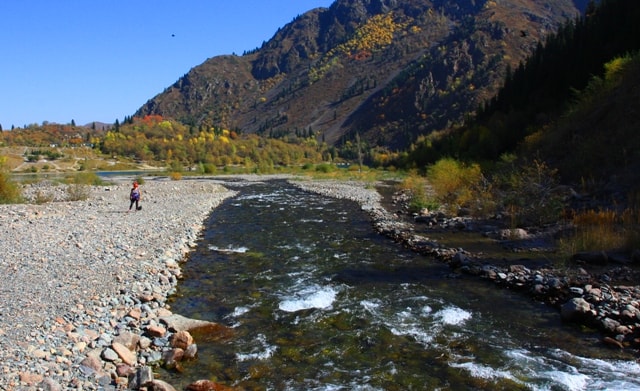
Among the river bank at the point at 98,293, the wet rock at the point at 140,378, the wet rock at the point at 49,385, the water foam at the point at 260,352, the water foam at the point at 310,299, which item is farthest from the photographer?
the water foam at the point at 310,299

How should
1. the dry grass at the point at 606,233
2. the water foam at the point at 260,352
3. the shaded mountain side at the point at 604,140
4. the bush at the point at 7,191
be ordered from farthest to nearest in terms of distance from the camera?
the bush at the point at 7,191
the shaded mountain side at the point at 604,140
the dry grass at the point at 606,233
the water foam at the point at 260,352

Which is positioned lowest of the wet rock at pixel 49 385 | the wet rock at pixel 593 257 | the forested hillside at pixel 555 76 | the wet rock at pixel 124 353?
the wet rock at pixel 593 257

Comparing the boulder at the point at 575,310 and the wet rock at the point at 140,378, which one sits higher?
the wet rock at the point at 140,378

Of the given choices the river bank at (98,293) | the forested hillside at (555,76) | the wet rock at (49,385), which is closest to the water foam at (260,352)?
the river bank at (98,293)

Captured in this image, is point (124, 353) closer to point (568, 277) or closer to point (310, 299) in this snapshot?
point (310, 299)

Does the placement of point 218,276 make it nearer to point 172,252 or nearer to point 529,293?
point 172,252

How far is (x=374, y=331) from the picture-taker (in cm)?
972

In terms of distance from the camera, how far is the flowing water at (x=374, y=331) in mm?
7648

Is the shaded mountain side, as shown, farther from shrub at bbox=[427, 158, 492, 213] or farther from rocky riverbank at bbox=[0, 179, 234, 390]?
rocky riverbank at bbox=[0, 179, 234, 390]

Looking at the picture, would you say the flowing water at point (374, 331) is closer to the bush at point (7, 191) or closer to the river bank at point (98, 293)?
the river bank at point (98, 293)

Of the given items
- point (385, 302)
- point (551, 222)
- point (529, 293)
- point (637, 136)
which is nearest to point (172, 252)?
point (385, 302)

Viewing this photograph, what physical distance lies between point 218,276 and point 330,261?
4137mm

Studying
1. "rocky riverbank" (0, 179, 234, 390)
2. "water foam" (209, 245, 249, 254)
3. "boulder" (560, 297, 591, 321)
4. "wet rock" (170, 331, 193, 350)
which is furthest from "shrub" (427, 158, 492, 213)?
"wet rock" (170, 331, 193, 350)

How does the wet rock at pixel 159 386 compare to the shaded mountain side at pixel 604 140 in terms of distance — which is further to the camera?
the shaded mountain side at pixel 604 140
